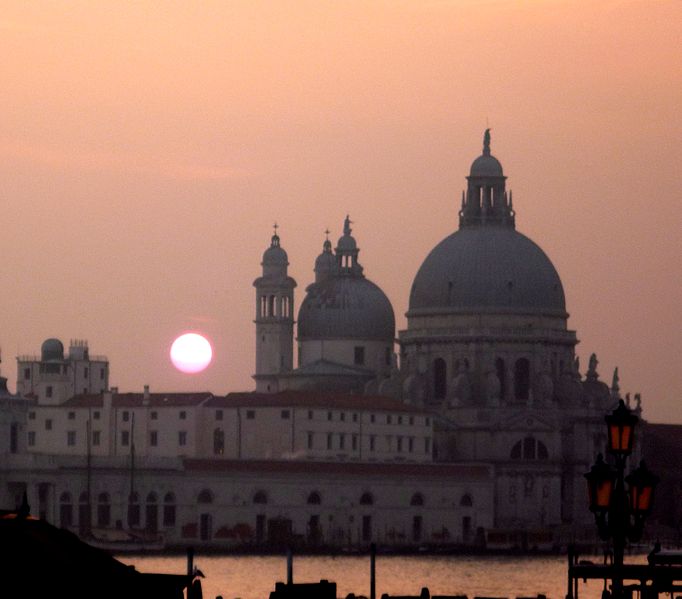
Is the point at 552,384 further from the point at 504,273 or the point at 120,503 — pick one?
the point at 120,503

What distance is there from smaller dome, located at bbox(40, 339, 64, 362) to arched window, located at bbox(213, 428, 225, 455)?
1404 cm

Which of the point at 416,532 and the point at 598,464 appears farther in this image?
the point at 416,532

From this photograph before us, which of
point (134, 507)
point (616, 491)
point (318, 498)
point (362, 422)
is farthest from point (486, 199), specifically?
point (616, 491)

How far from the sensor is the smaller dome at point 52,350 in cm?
13875

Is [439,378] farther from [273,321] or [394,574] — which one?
[394,574]

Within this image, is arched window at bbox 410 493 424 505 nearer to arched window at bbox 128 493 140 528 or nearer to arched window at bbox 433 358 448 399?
arched window at bbox 128 493 140 528

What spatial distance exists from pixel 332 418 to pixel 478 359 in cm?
1334

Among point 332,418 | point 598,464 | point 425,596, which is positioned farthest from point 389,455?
point 598,464

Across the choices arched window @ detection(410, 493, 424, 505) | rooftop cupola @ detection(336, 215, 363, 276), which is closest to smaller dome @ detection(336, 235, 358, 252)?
rooftop cupola @ detection(336, 215, 363, 276)

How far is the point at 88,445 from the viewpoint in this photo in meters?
124

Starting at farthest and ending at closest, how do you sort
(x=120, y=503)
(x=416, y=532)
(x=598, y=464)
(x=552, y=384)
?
1. (x=552, y=384)
2. (x=416, y=532)
3. (x=120, y=503)
4. (x=598, y=464)

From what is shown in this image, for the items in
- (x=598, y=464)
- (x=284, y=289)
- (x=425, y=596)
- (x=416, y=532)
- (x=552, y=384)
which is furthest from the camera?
(x=284, y=289)

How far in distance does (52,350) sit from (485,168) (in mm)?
23651

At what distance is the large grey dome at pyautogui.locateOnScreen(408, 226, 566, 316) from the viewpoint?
5443 inches
